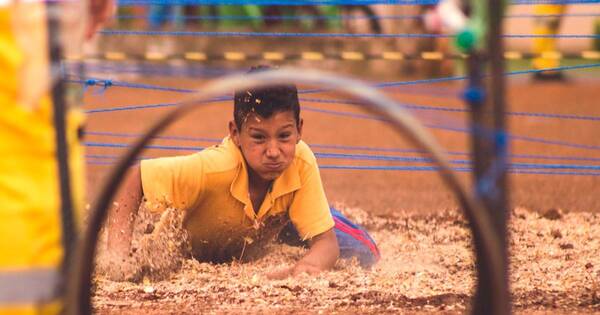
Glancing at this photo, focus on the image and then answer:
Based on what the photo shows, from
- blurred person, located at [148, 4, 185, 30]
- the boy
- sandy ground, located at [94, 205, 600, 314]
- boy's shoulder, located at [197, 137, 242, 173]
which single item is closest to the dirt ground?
sandy ground, located at [94, 205, 600, 314]

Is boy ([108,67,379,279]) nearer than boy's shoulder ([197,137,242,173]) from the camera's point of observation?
Yes

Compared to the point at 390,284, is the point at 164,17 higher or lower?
higher

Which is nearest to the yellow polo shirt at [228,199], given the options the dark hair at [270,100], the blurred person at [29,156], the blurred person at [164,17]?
the dark hair at [270,100]

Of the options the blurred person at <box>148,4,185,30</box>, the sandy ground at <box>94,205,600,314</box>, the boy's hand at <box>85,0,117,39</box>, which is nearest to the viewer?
the boy's hand at <box>85,0,117,39</box>

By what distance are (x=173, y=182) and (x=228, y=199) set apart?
205mm

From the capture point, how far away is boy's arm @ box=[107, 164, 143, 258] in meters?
3.67

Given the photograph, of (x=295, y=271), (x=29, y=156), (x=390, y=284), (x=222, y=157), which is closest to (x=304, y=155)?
(x=222, y=157)

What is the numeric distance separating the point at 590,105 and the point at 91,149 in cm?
421

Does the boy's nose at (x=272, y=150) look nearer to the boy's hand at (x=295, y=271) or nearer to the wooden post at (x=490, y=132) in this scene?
the boy's hand at (x=295, y=271)

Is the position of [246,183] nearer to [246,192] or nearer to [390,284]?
[246,192]

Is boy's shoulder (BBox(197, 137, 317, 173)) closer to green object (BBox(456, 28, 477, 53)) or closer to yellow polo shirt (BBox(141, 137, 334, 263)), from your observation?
yellow polo shirt (BBox(141, 137, 334, 263))

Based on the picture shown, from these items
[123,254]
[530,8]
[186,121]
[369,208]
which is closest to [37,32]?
[123,254]

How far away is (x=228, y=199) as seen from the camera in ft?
12.3

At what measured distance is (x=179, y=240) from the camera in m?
3.79
